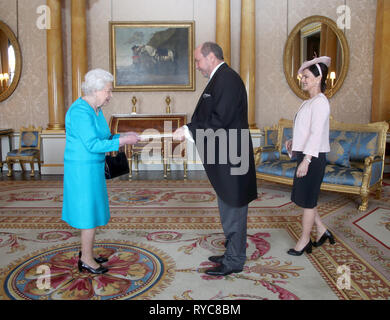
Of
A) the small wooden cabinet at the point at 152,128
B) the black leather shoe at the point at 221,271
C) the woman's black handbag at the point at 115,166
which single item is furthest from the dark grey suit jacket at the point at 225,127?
the small wooden cabinet at the point at 152,128

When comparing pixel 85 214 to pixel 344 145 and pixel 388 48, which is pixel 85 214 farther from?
pixel 388 48

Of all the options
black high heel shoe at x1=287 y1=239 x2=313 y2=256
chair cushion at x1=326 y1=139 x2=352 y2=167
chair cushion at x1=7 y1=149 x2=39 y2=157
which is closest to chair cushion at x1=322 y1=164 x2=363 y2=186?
chair cushion at x1=326 y1=139 x2=352 y2=167

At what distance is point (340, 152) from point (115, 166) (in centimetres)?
380

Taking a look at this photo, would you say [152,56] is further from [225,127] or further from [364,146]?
[225,127]

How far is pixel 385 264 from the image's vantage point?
2.98 meters

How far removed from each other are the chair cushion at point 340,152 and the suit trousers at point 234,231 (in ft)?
10.3

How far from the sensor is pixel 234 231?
275cm

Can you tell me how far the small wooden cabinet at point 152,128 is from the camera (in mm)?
7105

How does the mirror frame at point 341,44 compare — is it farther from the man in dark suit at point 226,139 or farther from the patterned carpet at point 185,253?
the man in dark suit at point 226,139

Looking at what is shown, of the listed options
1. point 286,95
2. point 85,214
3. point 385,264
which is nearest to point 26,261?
point 85,214

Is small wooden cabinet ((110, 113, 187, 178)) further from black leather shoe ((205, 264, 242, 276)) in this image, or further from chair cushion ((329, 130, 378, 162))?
black leather shoe ((205, 264, 242, 276))

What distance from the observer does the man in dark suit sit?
8.48ft

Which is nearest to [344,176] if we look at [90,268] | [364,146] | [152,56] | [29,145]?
[364,146]

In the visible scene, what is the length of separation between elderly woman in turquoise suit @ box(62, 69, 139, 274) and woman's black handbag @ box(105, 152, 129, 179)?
5 centimetres
